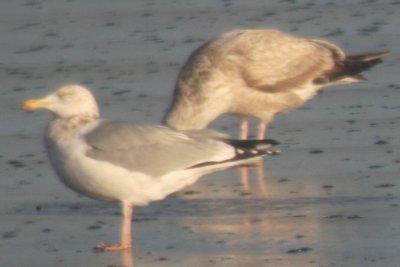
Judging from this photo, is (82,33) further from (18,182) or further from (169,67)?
(18,182)

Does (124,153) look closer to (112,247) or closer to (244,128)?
(112,247)

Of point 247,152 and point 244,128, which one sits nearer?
point 247,152

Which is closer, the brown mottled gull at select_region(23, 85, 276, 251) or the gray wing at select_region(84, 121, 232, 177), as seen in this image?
the brown mottled gull at select_region(23, 85, 276, 251)

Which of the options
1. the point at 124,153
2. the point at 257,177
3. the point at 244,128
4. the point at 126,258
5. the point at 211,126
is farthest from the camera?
the point at 211,126

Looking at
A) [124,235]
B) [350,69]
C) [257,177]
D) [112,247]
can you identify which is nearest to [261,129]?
[350,69]

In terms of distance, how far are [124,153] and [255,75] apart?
3.51 metres

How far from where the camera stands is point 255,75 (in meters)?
12.2

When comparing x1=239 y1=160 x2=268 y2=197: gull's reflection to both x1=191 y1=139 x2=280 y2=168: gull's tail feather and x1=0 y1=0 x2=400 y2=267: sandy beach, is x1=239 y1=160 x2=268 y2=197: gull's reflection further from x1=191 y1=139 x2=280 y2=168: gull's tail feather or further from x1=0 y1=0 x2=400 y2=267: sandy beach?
x1=191 y1=139 x2=280 y2=168: gull's tail feather

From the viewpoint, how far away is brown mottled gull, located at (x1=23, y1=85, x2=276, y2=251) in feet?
28.2

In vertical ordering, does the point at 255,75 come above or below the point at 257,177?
above

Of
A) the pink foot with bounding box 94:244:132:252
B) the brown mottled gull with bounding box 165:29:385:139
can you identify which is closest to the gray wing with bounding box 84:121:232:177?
the pink foot with bounding box 94:244:132:252

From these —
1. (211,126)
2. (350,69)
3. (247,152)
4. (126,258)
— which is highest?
(247,152)

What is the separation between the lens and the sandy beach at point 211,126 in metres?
8.22

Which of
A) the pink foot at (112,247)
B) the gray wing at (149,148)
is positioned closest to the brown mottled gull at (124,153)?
the gray wing at (149,148)
